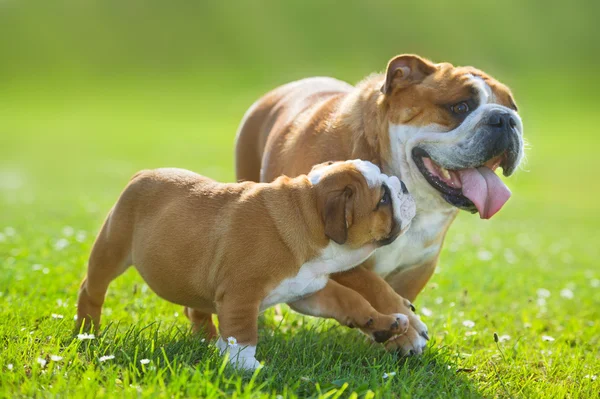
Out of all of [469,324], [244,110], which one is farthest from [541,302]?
[244,110]

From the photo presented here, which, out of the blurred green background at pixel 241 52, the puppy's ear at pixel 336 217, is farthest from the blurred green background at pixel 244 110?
the puppy's ear at pixel 336 217

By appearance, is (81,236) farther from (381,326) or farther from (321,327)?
(381,326)

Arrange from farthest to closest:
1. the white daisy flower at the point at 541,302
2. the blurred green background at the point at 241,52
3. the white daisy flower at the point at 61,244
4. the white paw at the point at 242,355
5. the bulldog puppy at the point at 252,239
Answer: the blurred green background at the point at 241,52 < the white daisy flower at the point at 61,244 < the white daisy flower at the point at 541,302 < the bulldog puppy at the point at 252,239 < the white paw at the point at 242,355

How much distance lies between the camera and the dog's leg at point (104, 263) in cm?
469

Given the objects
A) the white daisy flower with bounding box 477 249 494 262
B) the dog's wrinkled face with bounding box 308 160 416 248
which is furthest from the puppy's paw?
the white daisy flower with bounding box 477 249 494 262

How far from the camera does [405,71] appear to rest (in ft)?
15.9

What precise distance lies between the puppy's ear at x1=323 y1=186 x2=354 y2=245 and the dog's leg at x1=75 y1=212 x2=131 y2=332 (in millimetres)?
1274

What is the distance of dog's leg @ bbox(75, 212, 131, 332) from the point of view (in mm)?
4688

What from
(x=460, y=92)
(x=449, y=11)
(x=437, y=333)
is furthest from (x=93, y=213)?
(x=449, y=11)

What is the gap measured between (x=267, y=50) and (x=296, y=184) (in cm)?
4877

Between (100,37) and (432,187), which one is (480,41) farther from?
(432,187)

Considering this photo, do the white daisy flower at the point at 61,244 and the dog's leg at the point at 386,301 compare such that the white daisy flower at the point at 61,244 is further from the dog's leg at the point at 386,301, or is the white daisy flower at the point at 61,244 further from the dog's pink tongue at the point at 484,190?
the dog's pink tongue at the point at 484,190

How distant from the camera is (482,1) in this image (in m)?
53.8

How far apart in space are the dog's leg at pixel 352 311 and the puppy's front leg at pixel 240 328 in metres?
0.54
